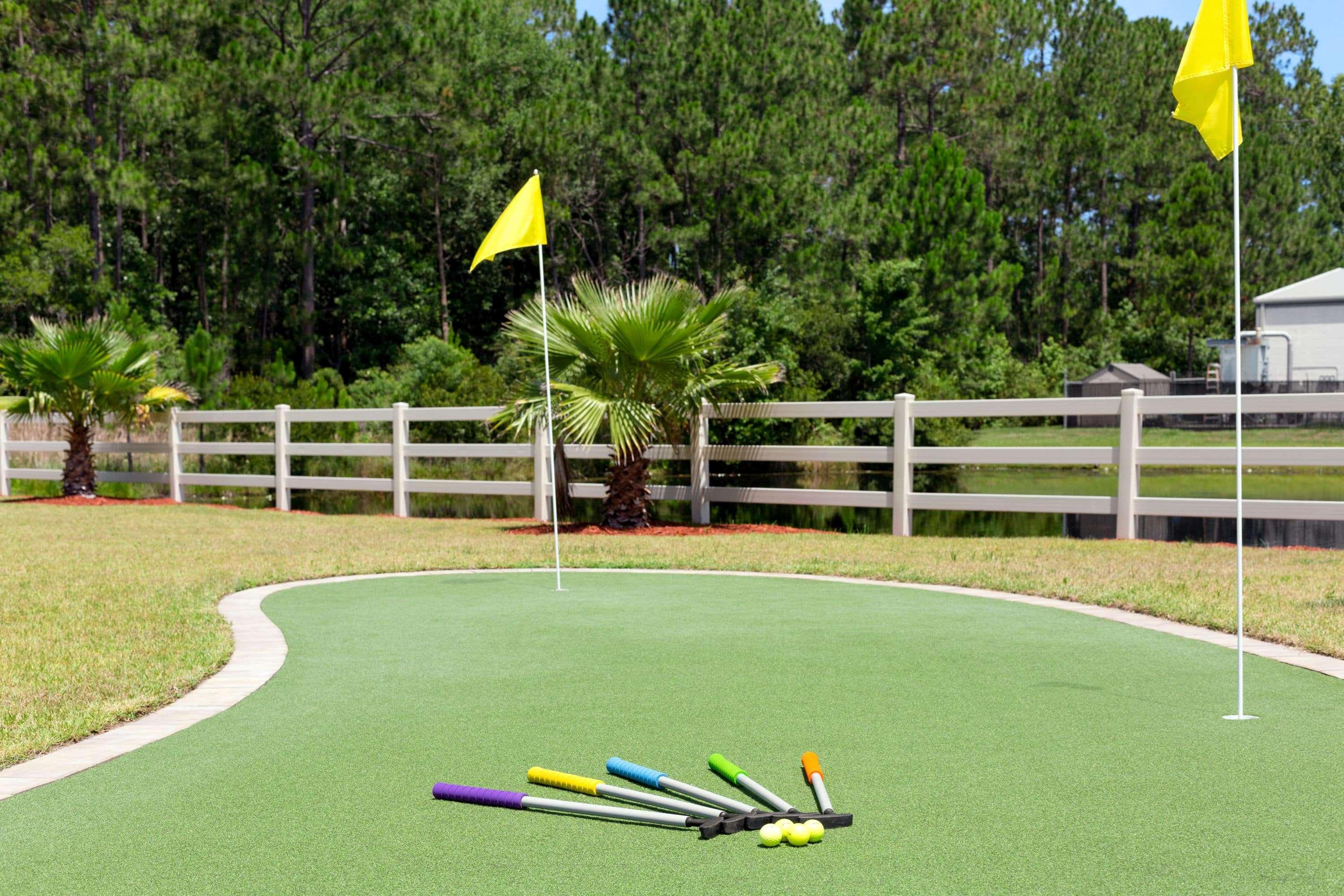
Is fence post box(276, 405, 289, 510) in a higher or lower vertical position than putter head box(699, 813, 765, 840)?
higher

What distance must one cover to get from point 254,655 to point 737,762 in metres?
3.32

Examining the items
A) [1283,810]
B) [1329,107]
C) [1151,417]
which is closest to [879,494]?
[1283,810]

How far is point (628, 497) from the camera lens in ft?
46.6

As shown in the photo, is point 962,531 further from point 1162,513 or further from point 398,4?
point 398,4

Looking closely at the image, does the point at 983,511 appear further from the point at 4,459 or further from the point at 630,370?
the point at 4,459

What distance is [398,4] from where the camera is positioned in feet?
113

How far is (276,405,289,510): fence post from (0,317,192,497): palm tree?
3.05 meters

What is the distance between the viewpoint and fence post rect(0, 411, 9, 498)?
22.8 metres

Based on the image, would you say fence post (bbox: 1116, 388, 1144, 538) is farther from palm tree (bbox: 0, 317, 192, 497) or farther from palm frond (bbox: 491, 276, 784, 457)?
palm tree (bbox: 0, 317, 192, 497)

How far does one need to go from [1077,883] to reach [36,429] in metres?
27.8

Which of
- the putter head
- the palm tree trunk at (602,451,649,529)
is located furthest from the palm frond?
the putter head

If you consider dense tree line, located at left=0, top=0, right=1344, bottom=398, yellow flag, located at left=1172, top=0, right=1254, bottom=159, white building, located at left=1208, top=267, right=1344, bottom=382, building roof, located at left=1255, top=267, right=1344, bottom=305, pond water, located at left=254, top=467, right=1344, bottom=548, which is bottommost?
pond water, located at left=254, top=467, right=1344, bottom=548

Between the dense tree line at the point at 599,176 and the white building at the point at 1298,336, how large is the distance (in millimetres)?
4798

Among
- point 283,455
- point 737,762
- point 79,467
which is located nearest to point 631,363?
point 283,455
